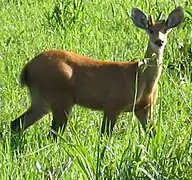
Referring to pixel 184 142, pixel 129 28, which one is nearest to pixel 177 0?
pixel 129 28

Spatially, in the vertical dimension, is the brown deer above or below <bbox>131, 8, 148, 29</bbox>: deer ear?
below

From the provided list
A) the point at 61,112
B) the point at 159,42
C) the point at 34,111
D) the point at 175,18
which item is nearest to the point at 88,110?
Answer: the point at 61,112

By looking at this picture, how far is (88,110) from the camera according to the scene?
7.22 m

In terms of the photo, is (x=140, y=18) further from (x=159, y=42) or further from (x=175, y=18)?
(x=159, y=42)

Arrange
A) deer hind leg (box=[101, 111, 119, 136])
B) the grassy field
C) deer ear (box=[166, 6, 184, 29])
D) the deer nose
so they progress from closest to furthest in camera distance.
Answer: the grassy field < deer hind leg (box=[101, 111, 119, 136]) < the deer nose < deer ear (box=[166, 6, 184, 29])

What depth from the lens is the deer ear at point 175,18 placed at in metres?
7.16

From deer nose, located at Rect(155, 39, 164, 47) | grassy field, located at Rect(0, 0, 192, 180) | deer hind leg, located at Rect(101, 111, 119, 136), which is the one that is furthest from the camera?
deer nose, located at Rect(155, 39, 164, 47)

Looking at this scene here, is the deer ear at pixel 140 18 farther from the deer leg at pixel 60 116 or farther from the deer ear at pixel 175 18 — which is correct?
the deer leg at pixel 60 116

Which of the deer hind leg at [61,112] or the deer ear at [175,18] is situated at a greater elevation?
the deer ear at [175,18]

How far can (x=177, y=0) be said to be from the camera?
401 inches

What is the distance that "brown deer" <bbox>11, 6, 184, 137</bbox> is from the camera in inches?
273

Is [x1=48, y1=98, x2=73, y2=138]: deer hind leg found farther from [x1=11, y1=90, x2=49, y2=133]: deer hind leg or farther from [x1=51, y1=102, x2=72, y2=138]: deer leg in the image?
[x1=11, y1=90, x2=49, y2=133]: deer hind leg

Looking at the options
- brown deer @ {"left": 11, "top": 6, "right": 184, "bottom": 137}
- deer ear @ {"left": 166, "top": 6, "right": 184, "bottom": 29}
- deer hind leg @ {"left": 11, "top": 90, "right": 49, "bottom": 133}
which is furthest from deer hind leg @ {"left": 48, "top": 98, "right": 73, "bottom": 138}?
deer ear @ {"left": 166, "top": 6, "right": 184, "bottom": 29}

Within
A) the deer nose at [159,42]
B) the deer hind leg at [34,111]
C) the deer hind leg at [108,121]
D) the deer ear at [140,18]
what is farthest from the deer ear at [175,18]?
the deer hind leg at [34,111]
